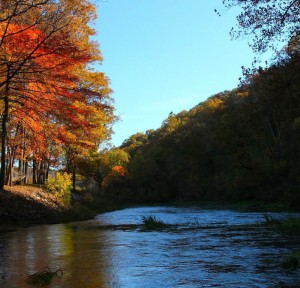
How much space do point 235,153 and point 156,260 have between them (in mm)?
54771

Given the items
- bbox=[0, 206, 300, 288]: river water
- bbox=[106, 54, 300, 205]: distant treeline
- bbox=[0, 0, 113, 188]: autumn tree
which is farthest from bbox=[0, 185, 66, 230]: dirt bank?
bbox=[106, 54, 300, 205]: distant treeline

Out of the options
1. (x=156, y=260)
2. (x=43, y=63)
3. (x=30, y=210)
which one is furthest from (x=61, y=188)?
(x=156, y=260)

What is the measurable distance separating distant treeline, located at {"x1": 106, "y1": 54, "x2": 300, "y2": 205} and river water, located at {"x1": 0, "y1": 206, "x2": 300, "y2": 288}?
5839mm

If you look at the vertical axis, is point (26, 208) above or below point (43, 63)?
below

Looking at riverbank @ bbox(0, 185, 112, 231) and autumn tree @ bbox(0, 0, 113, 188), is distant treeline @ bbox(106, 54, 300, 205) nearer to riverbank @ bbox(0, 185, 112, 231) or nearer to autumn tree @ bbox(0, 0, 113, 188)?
autumn tree @ bbox(0, 0, 113, 188)

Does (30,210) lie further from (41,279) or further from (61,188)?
(41,279)

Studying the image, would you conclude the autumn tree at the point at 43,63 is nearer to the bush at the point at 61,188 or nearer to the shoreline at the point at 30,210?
the shoreline at the point at 30,210

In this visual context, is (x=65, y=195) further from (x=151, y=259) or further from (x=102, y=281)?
(x=102, y=281)

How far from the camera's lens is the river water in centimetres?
657

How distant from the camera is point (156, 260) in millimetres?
8617

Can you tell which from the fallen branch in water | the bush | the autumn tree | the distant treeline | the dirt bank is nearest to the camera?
the fallen branch in water

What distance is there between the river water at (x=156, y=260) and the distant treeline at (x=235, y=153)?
5839 millimetres

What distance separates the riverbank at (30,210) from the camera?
18925mm

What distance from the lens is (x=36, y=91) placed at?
17.4m
